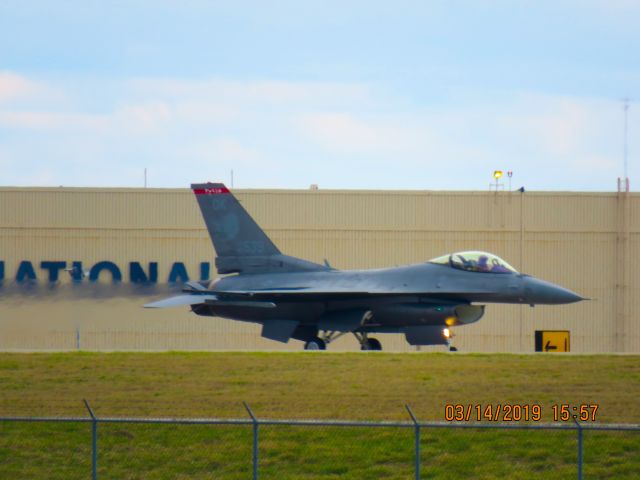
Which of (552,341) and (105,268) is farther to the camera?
(105,268)

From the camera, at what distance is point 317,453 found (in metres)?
18.0

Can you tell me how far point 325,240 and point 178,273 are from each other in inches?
227

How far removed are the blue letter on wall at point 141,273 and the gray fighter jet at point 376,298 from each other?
36.2ft

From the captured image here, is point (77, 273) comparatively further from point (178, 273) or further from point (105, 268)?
point (178, 273)

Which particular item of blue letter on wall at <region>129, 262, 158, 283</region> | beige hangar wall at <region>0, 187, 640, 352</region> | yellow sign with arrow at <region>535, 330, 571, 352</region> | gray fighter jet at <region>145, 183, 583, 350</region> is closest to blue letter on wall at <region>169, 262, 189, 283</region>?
beige hangar wall at <region>0, 187, 640, 352</region>

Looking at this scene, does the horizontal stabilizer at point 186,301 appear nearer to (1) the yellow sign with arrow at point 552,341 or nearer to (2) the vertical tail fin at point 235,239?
(2) the vertical tail fin at point 235,239

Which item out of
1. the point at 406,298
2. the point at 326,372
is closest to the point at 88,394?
the point at 326,372

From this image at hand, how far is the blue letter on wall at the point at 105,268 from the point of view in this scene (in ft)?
145

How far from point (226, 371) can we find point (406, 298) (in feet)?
28.2

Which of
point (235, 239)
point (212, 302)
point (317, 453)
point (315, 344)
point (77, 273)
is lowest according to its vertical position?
point (317, 453)

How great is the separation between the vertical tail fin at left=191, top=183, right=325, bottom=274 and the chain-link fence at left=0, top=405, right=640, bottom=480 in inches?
588

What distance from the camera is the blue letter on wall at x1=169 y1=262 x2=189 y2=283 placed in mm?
44219

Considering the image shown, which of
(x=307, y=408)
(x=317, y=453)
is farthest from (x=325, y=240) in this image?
(x=317, y=453)

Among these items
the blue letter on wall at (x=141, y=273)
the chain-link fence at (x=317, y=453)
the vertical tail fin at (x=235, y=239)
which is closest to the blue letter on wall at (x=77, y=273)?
the blue letter on wall at (x=141, y=273)
